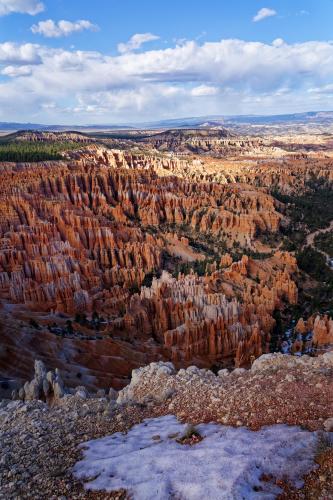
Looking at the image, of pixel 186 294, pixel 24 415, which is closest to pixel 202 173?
pixel 186 294

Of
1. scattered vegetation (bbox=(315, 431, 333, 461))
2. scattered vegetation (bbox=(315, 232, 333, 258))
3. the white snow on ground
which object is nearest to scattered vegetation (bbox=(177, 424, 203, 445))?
the white snow on ground

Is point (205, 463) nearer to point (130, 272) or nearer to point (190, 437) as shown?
point (190, 437)

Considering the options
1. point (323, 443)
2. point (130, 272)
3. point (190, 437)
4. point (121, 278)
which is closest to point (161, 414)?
point (190, 437)

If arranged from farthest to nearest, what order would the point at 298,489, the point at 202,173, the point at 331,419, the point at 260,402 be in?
the point at 202,173 < the point at 260,402 < the point at 331,419 < the point at 298,489

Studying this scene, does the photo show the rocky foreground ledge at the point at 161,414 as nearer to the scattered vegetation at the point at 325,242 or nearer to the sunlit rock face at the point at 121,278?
the sunlit rock face at the point at 121,278

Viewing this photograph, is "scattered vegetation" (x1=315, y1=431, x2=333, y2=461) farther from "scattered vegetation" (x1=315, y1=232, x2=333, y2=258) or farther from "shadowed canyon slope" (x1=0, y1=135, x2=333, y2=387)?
"scattered vegetation" (x1=315, y1=232, x2=333, y2=258)

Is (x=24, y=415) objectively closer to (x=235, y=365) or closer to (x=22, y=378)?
(x=22, y=378)
